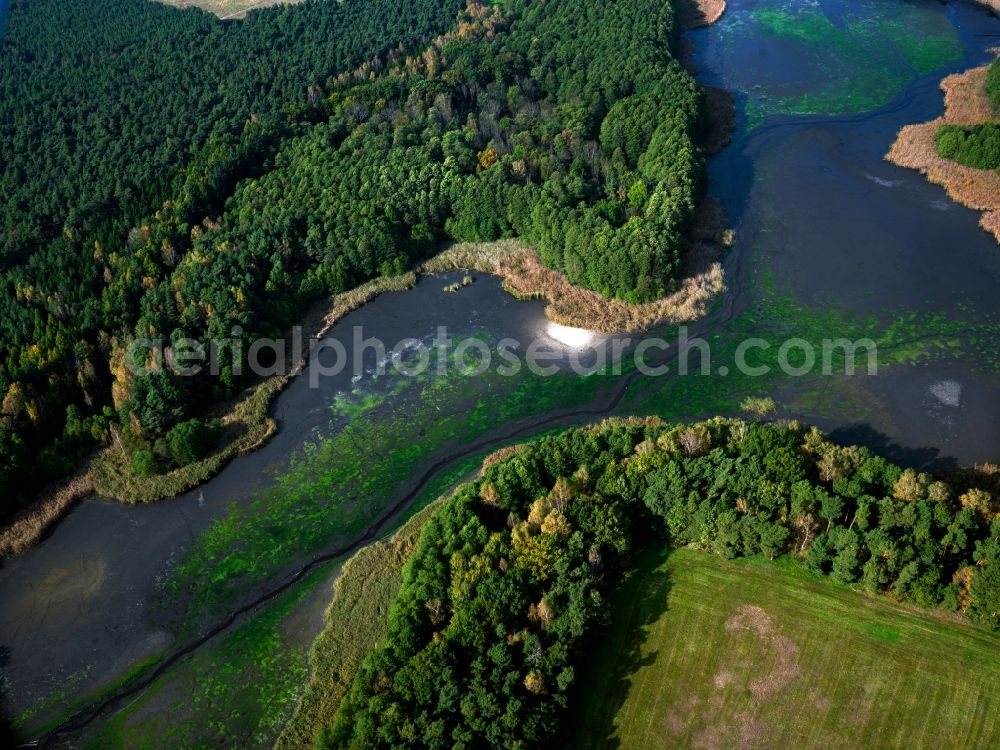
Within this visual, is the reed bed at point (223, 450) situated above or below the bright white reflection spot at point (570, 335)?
below

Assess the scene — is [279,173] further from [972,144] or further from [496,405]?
[972,144]

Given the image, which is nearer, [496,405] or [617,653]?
[617,653]

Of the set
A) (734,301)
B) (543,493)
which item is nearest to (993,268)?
(734,301)

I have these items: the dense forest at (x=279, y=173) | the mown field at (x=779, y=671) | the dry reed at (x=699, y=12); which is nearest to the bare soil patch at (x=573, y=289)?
the dense forest at (x=279, y=173)

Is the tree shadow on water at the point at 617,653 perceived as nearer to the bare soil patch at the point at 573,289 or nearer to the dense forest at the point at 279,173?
the bare soil patch at the point at 573,289

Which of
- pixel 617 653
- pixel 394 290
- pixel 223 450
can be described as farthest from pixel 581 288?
pixel 617 653

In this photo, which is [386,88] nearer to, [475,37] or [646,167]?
[475,37]

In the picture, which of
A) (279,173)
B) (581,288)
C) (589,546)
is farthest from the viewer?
(279,173)
